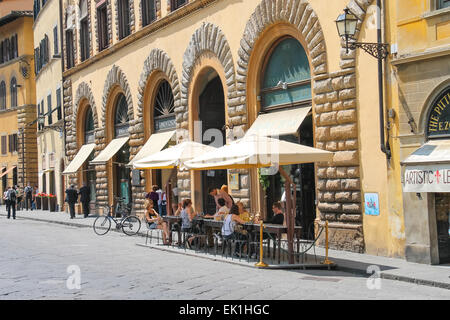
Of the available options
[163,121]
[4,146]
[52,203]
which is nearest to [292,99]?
[163,121]

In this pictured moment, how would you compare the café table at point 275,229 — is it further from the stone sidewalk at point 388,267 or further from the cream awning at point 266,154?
the cream awning at point 266,154

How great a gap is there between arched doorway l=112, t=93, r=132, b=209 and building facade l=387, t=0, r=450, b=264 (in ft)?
53.5

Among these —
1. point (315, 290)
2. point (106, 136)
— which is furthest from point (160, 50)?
point (315, 290)

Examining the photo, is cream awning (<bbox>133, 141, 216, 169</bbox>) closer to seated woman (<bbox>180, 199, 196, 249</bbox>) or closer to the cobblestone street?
seated woman (<bbox>180, 199, 196, 249</bbox>)

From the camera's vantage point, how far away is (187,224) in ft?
53.6

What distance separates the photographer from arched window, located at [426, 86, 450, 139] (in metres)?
12.3

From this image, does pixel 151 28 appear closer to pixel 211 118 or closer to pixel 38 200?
pixel 211 118

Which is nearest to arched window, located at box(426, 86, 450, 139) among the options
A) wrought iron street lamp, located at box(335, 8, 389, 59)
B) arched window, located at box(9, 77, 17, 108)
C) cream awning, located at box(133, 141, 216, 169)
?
wrought iron street lamp, located at box(335, 8, 389, 59)

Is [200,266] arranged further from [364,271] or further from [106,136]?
[106,136]

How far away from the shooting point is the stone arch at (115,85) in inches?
1070

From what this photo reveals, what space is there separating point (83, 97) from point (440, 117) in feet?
76.6

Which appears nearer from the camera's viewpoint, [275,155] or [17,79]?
[275,155]

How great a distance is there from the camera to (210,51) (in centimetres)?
2103

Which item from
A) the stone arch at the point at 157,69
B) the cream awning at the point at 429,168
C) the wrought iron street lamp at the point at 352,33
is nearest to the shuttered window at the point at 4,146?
the stone arch at the point at 157,69
